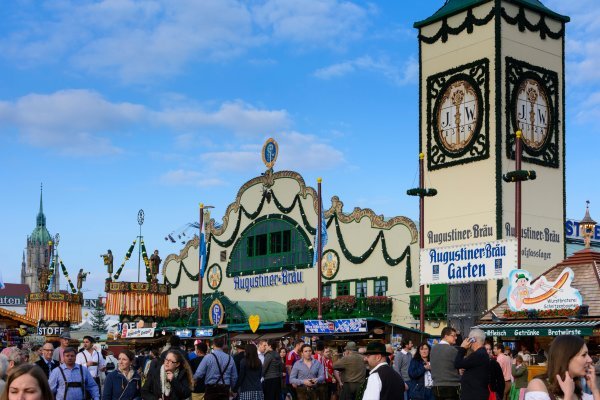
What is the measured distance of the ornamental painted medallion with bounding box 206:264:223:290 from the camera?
58094 mm

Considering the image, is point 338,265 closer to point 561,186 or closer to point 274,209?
point 274,209

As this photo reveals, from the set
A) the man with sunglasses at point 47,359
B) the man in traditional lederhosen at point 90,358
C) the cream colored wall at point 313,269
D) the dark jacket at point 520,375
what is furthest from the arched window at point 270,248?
the man with sunglasses at point 47,359

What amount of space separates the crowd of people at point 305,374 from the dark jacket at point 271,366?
0.8 inches

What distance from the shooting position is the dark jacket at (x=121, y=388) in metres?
13.9

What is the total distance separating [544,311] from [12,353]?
18.0 m

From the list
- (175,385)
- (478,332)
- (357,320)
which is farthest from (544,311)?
(175,385)

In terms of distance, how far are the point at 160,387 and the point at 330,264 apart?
36.7 m

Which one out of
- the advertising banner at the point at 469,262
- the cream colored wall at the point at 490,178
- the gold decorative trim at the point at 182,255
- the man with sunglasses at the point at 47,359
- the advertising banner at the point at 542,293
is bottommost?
the man with sunglasses at the point at 47,359

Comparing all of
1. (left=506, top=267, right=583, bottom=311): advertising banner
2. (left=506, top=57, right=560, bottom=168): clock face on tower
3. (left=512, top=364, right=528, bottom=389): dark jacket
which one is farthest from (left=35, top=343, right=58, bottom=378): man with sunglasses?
(left=506, top=57, right=560, bottom=168): clock face on tower

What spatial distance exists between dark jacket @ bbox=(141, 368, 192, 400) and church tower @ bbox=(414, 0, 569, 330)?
28956mm

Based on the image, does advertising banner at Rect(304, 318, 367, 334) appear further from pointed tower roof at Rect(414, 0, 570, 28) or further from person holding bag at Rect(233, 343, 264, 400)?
person holding bag at Rect(233, 343, 264, 400)

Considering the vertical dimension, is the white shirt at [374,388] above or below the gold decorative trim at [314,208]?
below

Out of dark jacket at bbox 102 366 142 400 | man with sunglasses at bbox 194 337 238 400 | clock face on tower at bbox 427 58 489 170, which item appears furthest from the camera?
clock face on tower at bbox 427 58 489 170

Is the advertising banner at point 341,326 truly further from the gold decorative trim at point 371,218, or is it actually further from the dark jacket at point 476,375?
the dark jacket at point 476,375
